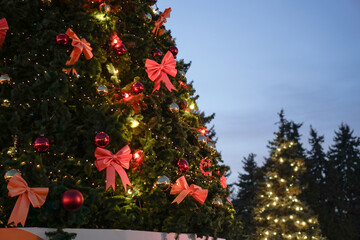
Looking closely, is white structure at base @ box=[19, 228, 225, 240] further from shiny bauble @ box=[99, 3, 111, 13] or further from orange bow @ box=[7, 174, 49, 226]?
shiny bauble @ box=[99, 3, 111, 13]

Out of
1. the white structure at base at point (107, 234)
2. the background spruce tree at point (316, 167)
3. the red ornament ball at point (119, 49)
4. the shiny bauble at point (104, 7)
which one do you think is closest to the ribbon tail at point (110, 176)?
the white structure at base at point (107, 234)

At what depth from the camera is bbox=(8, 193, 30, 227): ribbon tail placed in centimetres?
260

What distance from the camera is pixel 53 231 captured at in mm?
2627

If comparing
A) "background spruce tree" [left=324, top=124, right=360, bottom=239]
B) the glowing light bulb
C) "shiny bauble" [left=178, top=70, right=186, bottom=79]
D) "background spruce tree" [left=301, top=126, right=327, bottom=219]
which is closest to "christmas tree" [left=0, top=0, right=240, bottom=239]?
the glowing light bulb

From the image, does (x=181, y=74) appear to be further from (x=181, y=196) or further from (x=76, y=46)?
(x=181, y=196)

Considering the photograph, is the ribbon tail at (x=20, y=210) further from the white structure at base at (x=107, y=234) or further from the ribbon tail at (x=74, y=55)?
the ribbon tail at (x=74, y=55)

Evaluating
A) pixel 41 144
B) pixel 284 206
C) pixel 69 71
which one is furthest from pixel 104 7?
pixel 284 206

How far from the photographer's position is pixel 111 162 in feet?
10.2

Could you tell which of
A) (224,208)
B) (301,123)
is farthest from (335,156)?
(224,208)

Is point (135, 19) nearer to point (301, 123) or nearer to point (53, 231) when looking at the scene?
point (53, 231)

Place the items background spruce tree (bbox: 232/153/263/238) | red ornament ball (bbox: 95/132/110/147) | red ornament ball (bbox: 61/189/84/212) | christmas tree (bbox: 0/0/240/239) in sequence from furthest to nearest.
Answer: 1. background spruce tree (bbox: 232/153/263/238)
2. red ornament ball (bbox: 95/132/110/147)
3. christmas tree (bbox: 0/0/240/239)
4. red ornament ball (bbox: 61/189/84/212)

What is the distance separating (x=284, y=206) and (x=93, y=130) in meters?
12.2

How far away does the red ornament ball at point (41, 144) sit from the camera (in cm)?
293

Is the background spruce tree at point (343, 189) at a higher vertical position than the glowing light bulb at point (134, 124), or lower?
higher
